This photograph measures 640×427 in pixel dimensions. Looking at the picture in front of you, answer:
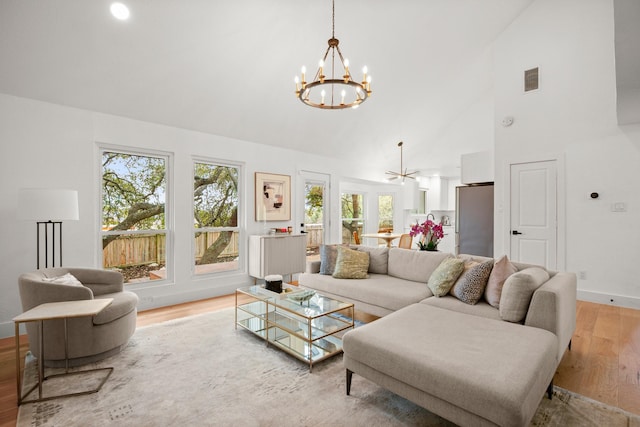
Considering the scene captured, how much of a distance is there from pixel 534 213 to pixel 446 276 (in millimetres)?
2690

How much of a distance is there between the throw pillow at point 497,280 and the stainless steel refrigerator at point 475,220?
291 centimetres

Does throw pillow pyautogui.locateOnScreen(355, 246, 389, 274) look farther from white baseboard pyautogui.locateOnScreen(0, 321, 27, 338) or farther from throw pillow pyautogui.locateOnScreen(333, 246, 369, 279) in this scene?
white baseboard pyautogui.locateOnScreen(0, 321, 27, 338)

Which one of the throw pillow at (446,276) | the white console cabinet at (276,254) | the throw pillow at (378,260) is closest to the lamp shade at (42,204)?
the white console cabinet at (276,254)

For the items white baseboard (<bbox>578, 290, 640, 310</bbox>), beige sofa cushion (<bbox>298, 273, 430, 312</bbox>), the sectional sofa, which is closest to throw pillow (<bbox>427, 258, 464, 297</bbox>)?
the sectional sofa

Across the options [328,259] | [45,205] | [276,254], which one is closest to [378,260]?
[328,259]

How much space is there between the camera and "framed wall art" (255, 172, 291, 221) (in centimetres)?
507

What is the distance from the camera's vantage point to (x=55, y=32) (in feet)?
9.13

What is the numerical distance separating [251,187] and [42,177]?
250cm

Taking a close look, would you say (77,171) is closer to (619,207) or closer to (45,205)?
(45,205)

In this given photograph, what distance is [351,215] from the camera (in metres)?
7.29

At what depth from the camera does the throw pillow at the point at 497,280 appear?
100 inches

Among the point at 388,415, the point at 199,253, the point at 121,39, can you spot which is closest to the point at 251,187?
the point at 199,253

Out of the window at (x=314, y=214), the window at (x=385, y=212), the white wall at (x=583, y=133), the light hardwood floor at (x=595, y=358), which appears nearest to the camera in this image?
the light hardwood floor at (x=595, y=358)

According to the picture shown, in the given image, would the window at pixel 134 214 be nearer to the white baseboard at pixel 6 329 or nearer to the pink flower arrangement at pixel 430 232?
the white baseboard at pixel 6 329
